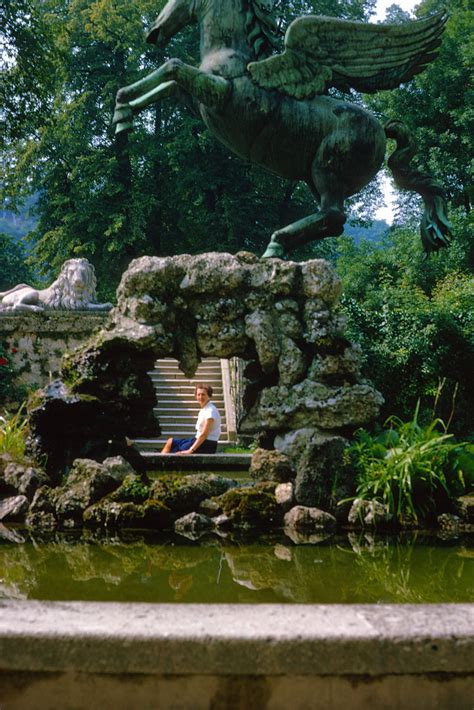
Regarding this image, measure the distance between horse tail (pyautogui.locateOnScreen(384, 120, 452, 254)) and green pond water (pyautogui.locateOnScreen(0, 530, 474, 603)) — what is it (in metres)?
4.21

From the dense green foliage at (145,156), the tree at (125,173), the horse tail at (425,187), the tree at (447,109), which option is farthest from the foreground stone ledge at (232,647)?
the tree at (447,109)

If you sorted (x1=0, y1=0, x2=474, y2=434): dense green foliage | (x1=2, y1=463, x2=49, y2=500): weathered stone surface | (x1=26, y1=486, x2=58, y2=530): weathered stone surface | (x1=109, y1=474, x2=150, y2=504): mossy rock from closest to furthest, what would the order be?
1. (x1=26, y1=486, x2=58, y2=530): weathered stone surface
2. (x1=109, y1=474, x2=150, y2=504): mossy rock
3. (x1=2, y1=463, x2=49, y2=500): weathered stone surface
4. (x1=0, y1=0, x2=474, y2=434): dense green foliage

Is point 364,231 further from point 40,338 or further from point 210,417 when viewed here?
point 210,417

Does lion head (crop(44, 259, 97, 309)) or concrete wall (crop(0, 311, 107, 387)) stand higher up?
lion head (crop(44, 259, 97, 309))

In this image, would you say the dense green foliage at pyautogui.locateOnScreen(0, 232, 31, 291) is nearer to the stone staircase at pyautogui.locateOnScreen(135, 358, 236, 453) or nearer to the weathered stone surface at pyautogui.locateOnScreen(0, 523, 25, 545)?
the stone staircase at pyautogui.locateOnScreen(135, 358, 236, 453)

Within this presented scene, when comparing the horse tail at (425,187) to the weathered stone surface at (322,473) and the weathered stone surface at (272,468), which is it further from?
the weathered stone surface at (272,468)

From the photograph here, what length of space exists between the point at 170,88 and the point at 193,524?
4.44m

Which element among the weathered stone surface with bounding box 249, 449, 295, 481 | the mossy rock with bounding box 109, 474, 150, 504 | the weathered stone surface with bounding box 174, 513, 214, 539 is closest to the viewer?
the weathered stone surface with bounding box 174, 513, 214, 539

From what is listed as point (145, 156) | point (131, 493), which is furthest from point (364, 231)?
point (131, 493)

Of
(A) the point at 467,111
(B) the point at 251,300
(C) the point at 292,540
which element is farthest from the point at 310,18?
(A) the point at 467,111

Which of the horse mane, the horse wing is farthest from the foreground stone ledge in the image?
the horse mane

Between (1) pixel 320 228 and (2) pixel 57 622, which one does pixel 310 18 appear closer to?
(1) pixel 320 228

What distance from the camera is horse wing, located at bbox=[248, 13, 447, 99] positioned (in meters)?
6.81

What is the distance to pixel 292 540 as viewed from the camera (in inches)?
176
